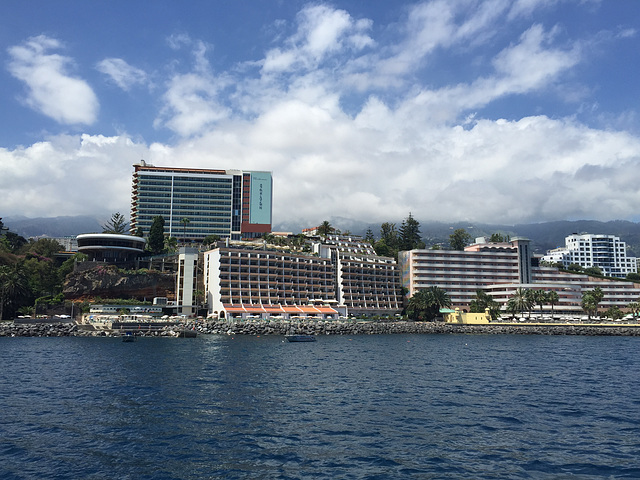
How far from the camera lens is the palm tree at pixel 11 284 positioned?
445 ft

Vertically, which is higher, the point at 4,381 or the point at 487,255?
the point at 487,255

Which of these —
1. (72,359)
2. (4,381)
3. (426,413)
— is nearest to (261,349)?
(72,359)

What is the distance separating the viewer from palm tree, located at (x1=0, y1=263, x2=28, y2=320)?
5344 inches

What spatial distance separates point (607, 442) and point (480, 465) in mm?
9782

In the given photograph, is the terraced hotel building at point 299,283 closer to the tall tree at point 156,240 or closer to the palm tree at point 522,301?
the tall tree at point 156,240

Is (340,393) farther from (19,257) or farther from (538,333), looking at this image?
(19,257)

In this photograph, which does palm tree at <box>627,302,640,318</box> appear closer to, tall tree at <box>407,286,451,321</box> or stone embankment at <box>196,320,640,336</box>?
stone embankment at <box>196,320,640,336</box>

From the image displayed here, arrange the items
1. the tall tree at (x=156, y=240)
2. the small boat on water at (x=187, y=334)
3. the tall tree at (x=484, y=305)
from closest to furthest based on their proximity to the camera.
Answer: the small boat on water at (x=187, y=334) < the tall tree at (x=484, y=305) < the tall tree at (x=156, y=240)

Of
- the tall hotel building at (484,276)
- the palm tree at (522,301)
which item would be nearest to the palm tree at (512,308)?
the palm tree at (522,301)

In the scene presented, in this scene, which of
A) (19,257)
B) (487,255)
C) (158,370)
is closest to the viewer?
(158,370)

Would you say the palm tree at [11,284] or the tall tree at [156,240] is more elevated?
the tall tree at [156,240]

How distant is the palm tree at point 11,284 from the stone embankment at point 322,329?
61.1 ft

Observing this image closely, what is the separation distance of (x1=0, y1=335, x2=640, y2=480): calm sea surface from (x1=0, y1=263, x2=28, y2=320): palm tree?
283 ft

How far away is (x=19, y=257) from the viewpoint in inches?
6580
